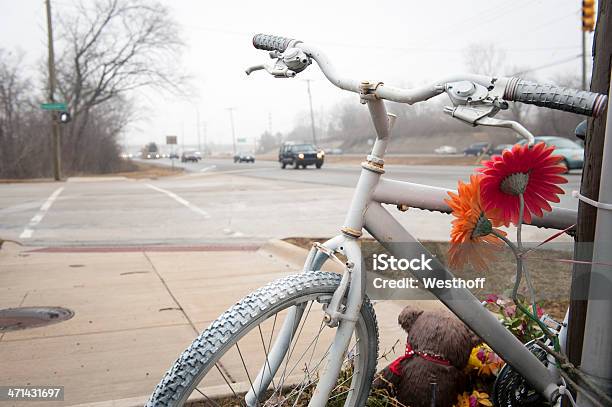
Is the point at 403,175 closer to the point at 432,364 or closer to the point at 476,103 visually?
the point at 432,364

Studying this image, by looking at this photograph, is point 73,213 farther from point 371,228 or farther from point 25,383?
point 371,228

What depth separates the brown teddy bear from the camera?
231 centimetres

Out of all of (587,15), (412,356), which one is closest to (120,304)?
(412,356)

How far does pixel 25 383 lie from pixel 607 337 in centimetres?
268

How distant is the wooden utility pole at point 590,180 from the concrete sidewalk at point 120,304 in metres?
1.61

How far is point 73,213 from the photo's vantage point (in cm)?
1154

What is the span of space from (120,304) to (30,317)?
25.4 inches

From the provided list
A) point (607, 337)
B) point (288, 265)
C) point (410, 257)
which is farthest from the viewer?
point (288, 265)

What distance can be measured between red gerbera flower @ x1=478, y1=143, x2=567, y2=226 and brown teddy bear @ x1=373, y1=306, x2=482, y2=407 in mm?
741

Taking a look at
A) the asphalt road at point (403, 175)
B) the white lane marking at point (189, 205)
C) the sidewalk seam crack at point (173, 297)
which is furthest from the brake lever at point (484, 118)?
the white lane marking at point (189, 205)

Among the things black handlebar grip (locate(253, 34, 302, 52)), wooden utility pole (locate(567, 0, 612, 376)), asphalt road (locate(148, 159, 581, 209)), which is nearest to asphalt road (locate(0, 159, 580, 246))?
asphalt road (locate(148, 159, 581, 209))

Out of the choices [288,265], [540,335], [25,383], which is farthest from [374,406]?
[288,265]

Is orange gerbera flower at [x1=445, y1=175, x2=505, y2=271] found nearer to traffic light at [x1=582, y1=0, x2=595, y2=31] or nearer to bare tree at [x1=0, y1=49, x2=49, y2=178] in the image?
traffic light at [x1=582, y1=0, x2=595, y2=31]

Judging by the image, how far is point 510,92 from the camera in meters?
1.44
